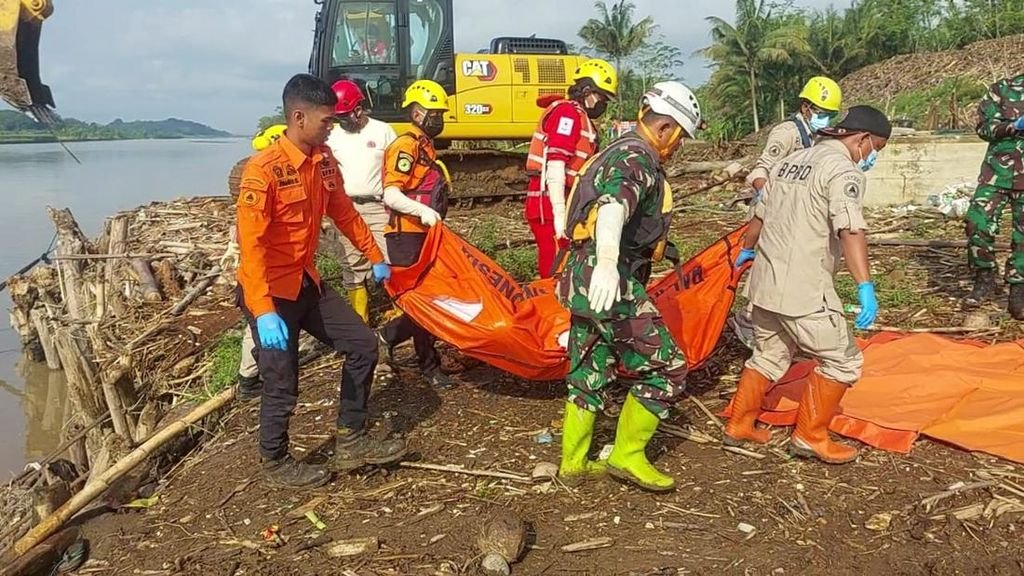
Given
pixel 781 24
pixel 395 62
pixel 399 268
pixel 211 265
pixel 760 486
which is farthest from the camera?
pixel 781 24

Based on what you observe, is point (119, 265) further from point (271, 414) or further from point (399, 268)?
point (271, 414)

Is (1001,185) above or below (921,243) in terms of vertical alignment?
above

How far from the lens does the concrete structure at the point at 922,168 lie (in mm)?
10297

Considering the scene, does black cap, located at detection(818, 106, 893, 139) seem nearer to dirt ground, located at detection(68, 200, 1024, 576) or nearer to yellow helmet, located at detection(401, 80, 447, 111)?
dirt ground, located at detection(68, 200, 1024, 576)

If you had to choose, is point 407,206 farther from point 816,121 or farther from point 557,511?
point 816,121

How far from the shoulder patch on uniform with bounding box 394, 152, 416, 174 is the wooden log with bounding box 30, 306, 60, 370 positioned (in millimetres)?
7474

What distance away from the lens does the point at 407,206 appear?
17.0ft

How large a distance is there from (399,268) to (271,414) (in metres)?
1.44

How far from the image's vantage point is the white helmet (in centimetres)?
362

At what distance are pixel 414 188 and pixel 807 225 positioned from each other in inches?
101

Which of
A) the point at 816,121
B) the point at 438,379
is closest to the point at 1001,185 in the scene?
the point at 816,121

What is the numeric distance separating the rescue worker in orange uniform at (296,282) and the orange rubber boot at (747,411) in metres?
1.82

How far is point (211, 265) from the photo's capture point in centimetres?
931

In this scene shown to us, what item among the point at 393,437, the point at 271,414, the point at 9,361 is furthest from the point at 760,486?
the point at 9,361
